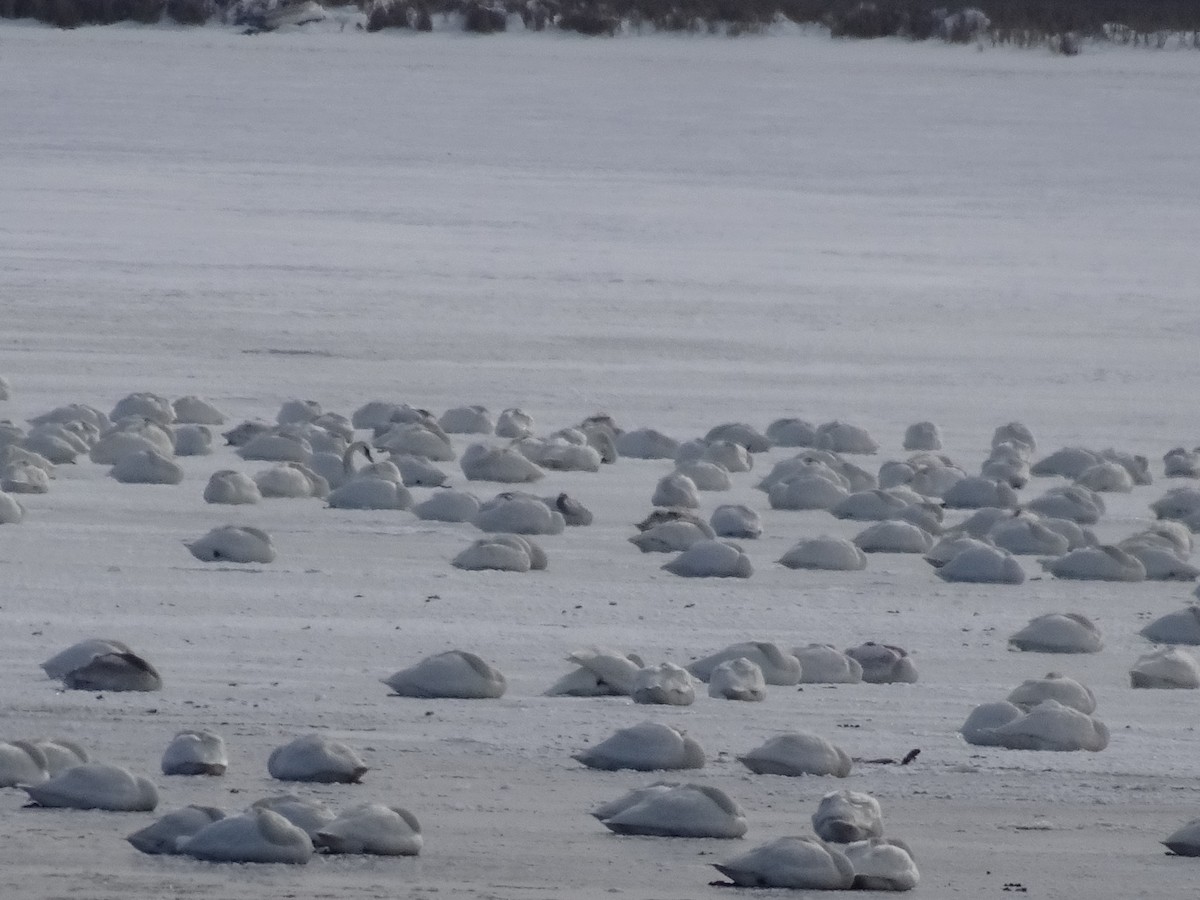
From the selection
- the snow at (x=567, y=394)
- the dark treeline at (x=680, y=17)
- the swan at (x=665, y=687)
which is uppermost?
the dark treeline at (x=680, y=17)

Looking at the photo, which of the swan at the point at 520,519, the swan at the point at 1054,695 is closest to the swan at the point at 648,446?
the swan at the point at 520,519

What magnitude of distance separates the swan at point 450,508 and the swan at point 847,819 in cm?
239

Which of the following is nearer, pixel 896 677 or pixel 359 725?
pixel 359 725

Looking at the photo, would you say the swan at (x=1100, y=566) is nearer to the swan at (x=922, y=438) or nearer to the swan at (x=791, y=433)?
the swan at (x=922, y=438)

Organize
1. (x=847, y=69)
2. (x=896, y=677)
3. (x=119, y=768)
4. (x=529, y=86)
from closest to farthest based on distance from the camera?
(x=119, y=768) < (x=896, y=677) < (x=529, y=86) < (x=847, y=69)

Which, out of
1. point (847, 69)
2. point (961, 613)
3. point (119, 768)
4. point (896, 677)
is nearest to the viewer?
point (119, 768)

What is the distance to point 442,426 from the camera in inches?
255

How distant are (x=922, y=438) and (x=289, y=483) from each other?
6.12 ft

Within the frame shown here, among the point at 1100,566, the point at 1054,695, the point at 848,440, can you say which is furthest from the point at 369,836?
the point at 848,440

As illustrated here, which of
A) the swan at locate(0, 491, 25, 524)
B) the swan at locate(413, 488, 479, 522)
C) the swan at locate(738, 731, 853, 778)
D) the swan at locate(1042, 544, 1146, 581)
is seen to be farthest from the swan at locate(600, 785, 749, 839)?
the swan at locate(0, 491, 25, 524)

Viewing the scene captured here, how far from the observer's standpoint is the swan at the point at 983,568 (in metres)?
4.70

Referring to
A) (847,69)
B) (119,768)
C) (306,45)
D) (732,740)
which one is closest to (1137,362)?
(732,740)

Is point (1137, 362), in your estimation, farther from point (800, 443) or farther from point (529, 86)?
point (529, 86)

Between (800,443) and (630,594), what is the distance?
6.83 feet
